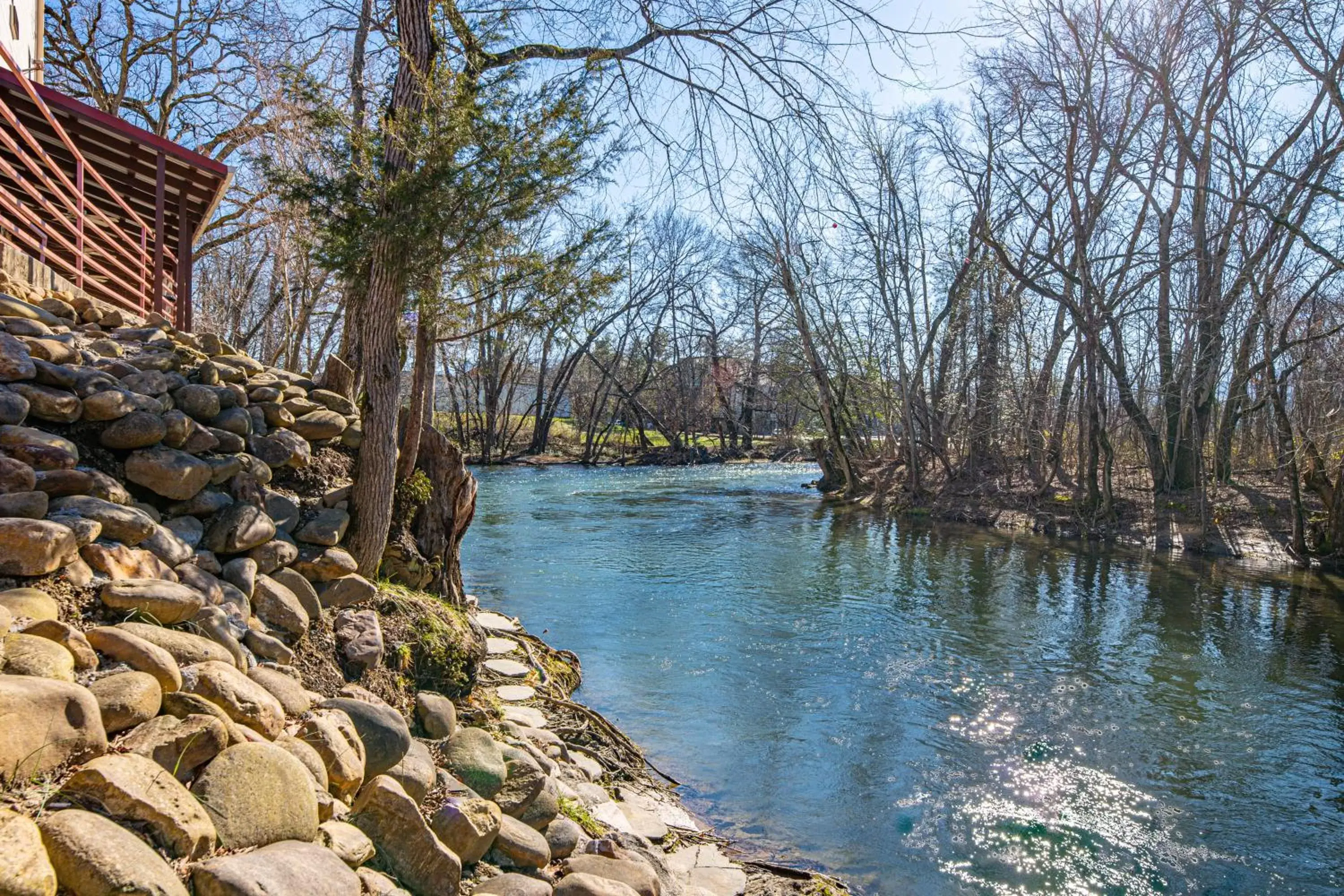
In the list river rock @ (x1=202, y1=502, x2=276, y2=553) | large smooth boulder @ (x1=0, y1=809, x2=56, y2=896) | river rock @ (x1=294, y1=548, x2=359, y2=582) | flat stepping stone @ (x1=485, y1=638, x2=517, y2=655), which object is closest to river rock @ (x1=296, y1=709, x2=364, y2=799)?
large smooth boulder @ (x1=0, y1=809, x2=56, y2=896)

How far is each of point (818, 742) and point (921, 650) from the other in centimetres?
273

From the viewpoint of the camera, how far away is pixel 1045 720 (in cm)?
638

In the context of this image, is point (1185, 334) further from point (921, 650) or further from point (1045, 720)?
point (1045, 720)

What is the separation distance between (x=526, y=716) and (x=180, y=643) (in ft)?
8.68

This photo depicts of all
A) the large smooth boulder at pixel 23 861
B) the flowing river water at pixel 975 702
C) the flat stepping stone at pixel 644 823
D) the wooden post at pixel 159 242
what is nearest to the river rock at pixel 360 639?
the flat stepping stone at pixel 644 823

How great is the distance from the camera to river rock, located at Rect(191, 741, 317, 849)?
2176 mm

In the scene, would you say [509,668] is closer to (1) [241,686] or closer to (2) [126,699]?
(1) [241,686]

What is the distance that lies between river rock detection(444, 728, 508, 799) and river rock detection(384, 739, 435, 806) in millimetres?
206

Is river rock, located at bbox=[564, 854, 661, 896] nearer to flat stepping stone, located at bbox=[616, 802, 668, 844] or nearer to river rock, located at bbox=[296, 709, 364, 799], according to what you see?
flat stepping stone, located at bbox=[616, 802, 668, 844]

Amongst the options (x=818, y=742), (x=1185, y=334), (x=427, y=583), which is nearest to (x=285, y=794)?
(x=427, y=583)

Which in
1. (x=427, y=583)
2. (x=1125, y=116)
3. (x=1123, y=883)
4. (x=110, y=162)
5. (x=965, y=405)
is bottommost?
(x=1123, y=883)

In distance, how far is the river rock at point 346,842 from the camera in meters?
2.40

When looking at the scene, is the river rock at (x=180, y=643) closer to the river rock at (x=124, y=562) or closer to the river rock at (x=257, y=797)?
the river rock at (x=124, y=562)

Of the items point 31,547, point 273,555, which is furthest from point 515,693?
point 31,547
